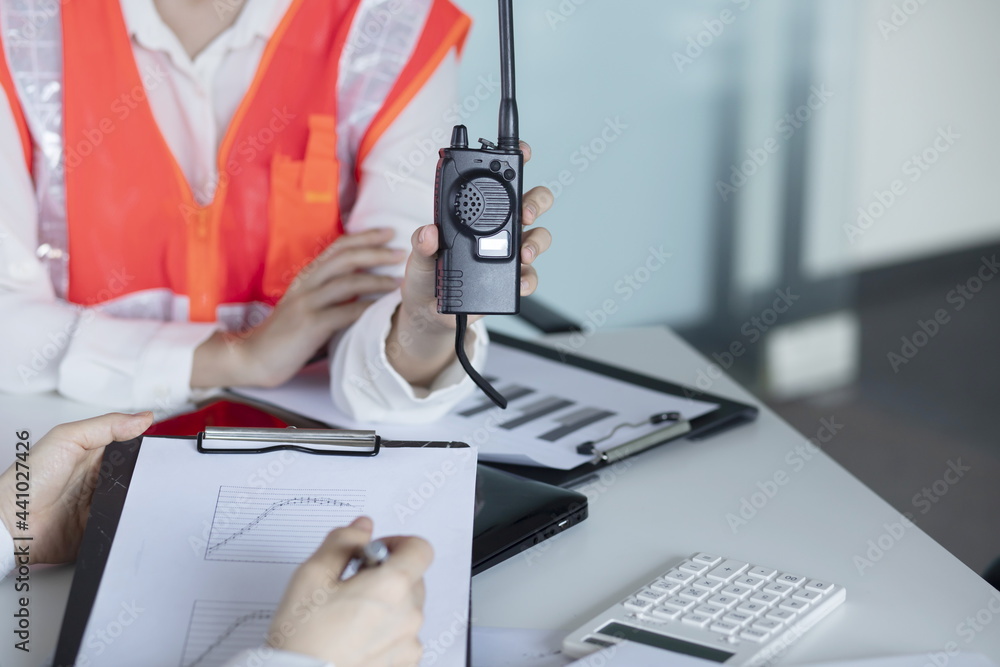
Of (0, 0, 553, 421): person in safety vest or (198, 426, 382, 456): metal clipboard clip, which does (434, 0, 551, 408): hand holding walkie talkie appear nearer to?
(198, 426, 382, 456): metal clipboard clip

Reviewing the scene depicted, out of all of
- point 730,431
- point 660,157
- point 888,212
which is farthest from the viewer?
point 888,212

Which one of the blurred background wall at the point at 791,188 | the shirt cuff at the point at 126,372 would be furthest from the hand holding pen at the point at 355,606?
the blurred background wall at the point at 791,188

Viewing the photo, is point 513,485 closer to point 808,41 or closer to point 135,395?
point 135,395

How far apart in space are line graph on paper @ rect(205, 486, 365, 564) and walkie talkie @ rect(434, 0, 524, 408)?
151 mm

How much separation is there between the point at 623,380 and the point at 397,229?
0.32 m

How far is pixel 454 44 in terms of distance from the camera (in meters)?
1.26

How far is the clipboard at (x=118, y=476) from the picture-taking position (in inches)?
22.9

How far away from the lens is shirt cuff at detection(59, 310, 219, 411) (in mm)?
1050

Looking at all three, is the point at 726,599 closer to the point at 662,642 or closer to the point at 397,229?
the point at 662,642

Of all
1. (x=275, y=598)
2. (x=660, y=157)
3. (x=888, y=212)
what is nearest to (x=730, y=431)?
(x=275, y=598)

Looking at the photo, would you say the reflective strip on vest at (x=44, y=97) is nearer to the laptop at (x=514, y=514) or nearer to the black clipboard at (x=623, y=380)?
the black clipboard at (x=623, y=380)

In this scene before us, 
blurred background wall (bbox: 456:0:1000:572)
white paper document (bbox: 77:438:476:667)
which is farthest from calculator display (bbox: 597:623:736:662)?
blurred background wall (bbox: 456:0:1000:572)

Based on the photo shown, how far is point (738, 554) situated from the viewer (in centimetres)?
74

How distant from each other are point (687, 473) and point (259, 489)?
0.39 meters
